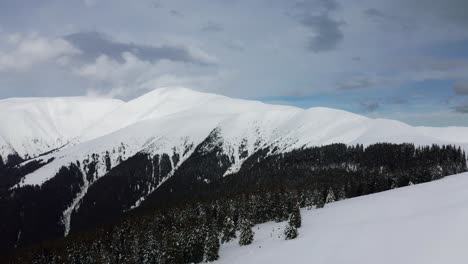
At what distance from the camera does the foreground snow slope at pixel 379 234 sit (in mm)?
56562

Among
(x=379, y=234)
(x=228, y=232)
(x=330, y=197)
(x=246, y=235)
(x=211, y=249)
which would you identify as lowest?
(x=211, y=249)

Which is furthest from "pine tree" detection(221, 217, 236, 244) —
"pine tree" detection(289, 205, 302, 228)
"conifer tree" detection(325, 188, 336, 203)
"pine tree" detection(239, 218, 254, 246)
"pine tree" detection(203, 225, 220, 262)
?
"conifer tree" detection(325, 188, 336, 203)

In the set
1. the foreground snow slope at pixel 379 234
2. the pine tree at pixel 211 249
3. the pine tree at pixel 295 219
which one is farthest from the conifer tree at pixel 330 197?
the pine tree at pixel 211 249

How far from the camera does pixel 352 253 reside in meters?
65.4

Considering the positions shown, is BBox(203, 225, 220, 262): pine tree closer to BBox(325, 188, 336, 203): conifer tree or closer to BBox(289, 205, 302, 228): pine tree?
BBox(289, 205, 302, 228): pine tree

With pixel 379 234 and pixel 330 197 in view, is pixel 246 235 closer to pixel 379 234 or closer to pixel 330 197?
pixel 379 234

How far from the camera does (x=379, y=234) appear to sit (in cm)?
7256

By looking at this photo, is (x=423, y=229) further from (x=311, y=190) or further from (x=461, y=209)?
(x=311, y=190)

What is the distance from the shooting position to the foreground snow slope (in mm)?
56562

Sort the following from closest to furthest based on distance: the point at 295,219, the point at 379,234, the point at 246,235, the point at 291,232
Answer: the point at 379,234
the point at 291,232
the point at 295,219
the point at 246,235

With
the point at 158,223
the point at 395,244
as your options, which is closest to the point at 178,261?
the point at 158,223

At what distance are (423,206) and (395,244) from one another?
3764 cm

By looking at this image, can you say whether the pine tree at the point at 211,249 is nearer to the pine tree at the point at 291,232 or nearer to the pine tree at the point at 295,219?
the pine tree at the point at 291,232

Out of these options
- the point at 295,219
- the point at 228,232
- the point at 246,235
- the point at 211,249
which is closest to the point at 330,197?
the point at 295,219
